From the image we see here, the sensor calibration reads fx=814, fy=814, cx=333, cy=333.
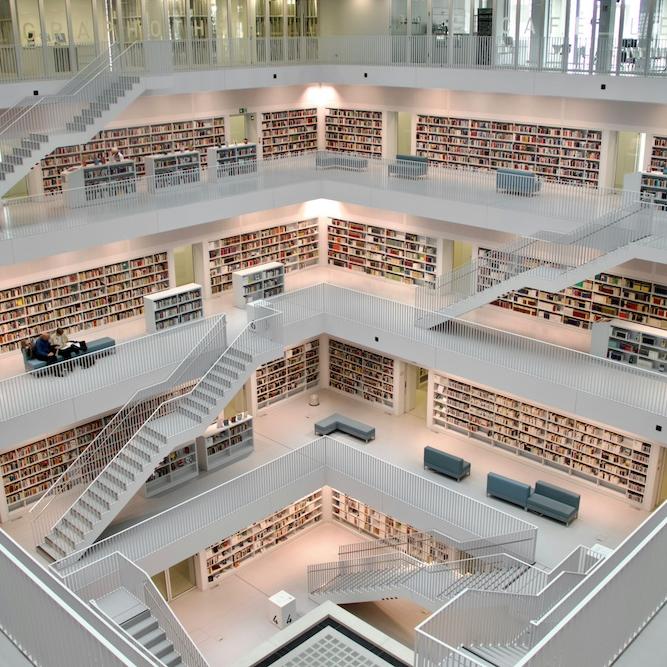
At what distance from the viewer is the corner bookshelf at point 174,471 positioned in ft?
55.7

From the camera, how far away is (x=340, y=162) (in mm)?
21422

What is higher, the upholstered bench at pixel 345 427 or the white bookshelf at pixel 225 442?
the white bookshelf at pixel 225 442

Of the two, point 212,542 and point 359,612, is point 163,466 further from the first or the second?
point 359,612

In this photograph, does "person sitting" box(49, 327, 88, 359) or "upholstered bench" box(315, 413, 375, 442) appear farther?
"upholstered bench" box(315, 413, 375, 442)

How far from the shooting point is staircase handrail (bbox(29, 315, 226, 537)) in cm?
1586

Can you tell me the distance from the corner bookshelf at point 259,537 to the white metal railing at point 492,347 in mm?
4272

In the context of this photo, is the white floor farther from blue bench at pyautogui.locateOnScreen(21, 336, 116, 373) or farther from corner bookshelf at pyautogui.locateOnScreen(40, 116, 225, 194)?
corner bookshelf at pyautogui.locateOnScreen(40, 116, 225, 194)

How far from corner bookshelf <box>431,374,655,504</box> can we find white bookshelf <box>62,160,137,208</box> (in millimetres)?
8496

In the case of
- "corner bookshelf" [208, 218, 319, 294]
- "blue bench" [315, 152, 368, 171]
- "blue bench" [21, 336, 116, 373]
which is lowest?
"blue bench" [21, 336, 116, 373]

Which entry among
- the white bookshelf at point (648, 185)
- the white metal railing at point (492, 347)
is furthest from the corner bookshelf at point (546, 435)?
the white bookshelf at point (648, 185)

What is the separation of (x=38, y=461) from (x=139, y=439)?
266 centimetres

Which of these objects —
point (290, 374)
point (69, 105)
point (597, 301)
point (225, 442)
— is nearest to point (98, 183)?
point (69, 105)

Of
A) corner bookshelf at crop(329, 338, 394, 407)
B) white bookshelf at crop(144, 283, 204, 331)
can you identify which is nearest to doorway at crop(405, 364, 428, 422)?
corner bookshelf at crop(329, 338, 394, 407)

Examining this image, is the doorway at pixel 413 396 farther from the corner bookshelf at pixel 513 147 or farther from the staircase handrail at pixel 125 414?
the staircase handrail at pixel 125 414
